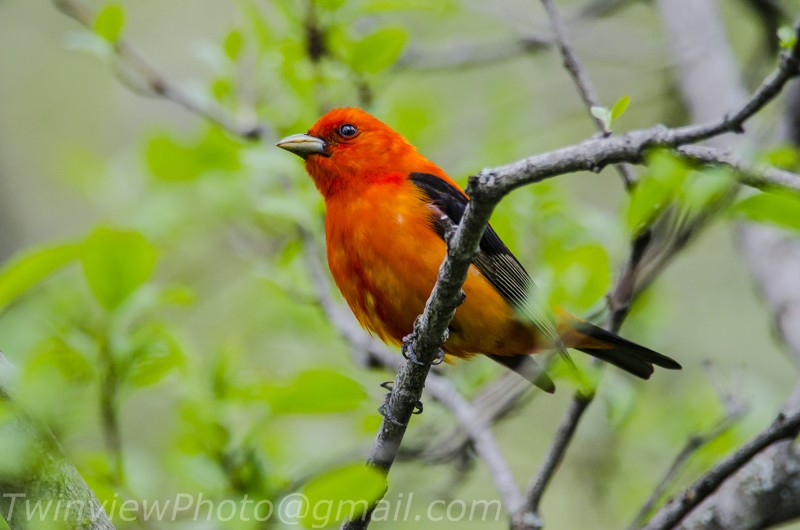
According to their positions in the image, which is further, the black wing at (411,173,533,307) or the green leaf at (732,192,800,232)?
the black wing at (411,173,533,307)

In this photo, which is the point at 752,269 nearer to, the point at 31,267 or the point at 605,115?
the point at 605,115

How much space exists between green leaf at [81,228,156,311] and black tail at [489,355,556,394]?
1.88 metres

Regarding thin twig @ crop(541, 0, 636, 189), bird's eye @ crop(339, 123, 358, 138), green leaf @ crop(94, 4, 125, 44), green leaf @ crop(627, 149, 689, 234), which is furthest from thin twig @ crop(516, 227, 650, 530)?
green leaf @ crop(94, 4, 125, 44)

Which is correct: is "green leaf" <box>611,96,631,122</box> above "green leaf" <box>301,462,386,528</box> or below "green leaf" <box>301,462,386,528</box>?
above

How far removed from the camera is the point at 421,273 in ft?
13.1

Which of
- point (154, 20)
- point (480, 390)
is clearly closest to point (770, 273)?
point (480, 390)

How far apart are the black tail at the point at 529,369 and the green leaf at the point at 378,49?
1.59 metres

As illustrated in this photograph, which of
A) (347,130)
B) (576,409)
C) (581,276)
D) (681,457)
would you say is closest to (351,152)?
(347,130)

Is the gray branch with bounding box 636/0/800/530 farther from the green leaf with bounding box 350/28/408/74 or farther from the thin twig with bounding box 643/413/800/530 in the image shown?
the green leaf with bounding box 350/28/408/74

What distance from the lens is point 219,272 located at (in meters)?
7.20

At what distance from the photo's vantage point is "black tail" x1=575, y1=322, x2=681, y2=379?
412 centimetres

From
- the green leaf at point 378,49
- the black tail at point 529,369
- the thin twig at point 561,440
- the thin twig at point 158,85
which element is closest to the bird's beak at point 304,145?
the thin twig at point 158,85

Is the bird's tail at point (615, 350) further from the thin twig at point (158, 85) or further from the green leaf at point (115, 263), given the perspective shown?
the thin twig at point (158, 85)

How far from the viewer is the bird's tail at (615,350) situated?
412 cm
